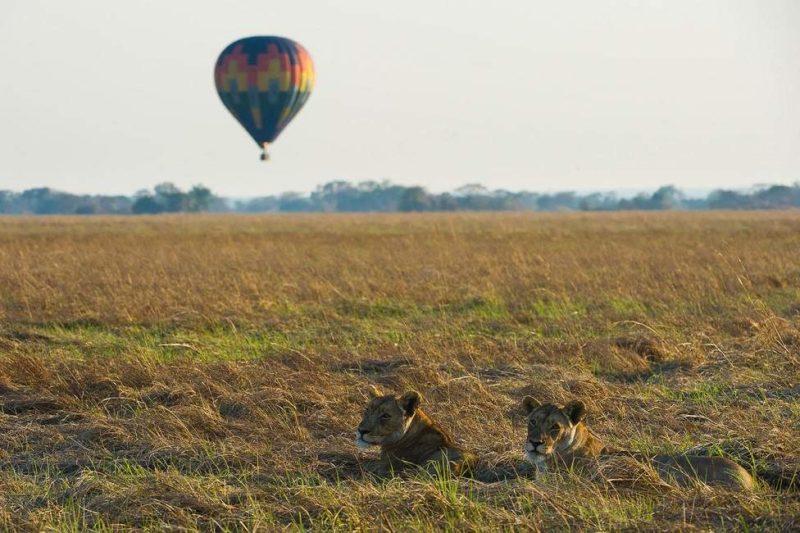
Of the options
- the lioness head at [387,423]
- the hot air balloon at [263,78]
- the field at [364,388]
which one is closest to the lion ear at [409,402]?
the lioness head at [387,423]

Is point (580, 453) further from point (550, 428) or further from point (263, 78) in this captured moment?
point (263, 78)

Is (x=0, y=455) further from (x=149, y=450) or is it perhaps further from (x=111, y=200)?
(x=111, y=200)

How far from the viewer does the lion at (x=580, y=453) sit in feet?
21.9

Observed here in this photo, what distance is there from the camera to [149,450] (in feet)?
27.4

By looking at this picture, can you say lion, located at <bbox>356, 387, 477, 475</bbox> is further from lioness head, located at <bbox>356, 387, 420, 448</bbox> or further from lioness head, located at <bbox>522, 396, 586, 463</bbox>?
lioness head, located at <bbox>522, 396, 586, 463</bbox>

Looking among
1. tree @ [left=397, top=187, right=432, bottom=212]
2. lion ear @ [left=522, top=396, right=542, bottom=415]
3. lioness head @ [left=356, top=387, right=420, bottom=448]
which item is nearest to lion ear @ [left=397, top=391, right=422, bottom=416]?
lioness head @ [left=356, top=387, right=420, bottom=448]

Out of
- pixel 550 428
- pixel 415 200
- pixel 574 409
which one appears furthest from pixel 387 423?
pixel 415 200

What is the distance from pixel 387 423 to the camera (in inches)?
293

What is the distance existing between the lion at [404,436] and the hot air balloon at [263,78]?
38912 millimetres

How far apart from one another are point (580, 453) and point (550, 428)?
0.37m

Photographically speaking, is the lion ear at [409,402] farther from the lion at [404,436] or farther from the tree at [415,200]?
the tree at [415,200]

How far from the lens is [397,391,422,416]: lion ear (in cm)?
735

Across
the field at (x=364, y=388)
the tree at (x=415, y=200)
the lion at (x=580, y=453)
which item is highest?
the lion at (x=580, y=453)

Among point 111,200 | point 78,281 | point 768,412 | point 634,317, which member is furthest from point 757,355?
point 111,200
